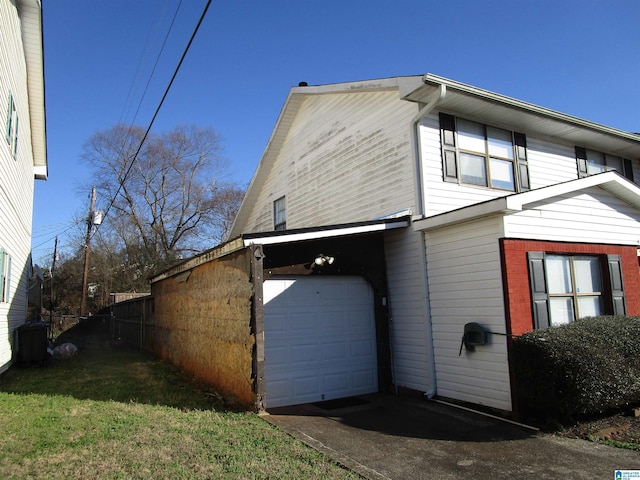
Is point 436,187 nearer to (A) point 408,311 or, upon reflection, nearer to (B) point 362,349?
(A) point 408,311

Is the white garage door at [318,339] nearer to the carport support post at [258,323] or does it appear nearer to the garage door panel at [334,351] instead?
the garage door panel at [334,351]

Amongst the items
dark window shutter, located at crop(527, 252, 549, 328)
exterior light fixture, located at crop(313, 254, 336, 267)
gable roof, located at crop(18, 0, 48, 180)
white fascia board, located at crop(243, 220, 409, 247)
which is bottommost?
dark window shutter, located at crop(527, 252, 549, 328)

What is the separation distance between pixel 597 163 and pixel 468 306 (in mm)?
7377

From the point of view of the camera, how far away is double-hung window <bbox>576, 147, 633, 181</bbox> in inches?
462

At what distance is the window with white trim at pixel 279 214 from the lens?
14.4m

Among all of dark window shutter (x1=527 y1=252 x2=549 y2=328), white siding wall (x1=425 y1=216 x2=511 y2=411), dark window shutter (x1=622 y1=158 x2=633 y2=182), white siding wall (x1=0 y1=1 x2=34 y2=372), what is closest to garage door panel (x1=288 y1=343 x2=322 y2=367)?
white siding wall (x1=425 y1=216 x2=511 y2=411)

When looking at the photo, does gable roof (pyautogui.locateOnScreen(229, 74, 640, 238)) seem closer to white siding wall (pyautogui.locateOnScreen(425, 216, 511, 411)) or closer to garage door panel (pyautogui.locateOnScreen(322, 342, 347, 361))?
white siding wall (pyautogui.locateOnScreen(425, 216, 511, 411))

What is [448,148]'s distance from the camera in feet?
30.5

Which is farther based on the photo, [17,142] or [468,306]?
[17,142]

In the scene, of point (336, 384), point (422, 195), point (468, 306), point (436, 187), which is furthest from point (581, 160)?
point (336, 384)

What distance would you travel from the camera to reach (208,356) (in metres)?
9.75

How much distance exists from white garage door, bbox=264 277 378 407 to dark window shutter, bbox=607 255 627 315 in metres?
4.49

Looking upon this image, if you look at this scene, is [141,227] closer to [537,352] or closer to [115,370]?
[115,370]

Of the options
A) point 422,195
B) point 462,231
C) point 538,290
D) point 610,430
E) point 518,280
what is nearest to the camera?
point 610,430
